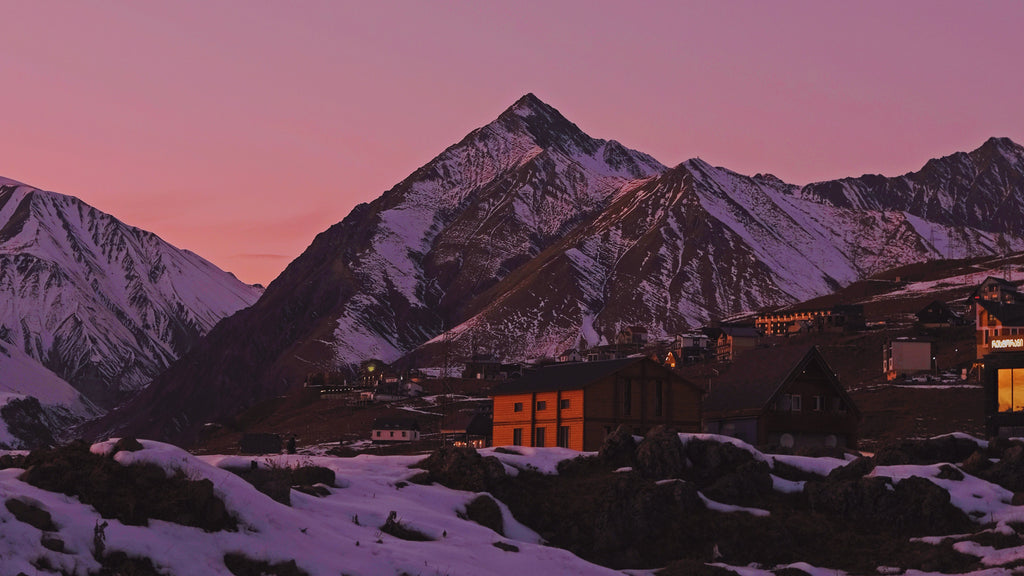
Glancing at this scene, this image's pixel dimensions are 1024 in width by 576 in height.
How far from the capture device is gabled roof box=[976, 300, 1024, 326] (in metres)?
187

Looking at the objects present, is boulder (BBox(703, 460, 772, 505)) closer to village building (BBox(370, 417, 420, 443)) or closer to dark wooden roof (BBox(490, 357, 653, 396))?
dark wooden roof (BBox(490, 357, 653, 396))

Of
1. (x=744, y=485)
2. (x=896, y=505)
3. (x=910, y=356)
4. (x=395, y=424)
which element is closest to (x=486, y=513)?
(x=744, y=485)

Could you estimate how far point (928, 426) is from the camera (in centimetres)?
13062

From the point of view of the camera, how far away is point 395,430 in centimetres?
18762

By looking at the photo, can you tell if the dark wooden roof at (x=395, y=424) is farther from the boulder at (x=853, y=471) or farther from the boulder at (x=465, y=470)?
the boulder at (x=853, y=471)

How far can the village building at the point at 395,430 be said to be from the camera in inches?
7299

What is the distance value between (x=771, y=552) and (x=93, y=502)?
25349 mm

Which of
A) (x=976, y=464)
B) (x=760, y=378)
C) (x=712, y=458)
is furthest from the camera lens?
(x=760, y=378)

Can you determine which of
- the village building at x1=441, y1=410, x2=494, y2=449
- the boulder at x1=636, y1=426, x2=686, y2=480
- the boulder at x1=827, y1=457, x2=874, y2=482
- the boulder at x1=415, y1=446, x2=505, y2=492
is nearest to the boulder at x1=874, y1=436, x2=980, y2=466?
the boulder at x1=827, y1=457, x2=874, y2=482

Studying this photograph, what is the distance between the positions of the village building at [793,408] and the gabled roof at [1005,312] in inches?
4179

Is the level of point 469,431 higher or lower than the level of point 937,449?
higher

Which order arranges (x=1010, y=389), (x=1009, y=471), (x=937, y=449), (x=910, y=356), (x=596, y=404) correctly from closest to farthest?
(x=1009, y=471) < (x=937, y=449) < (x=596, y=404) < (x=1010, y=389) < (x=910, y=356)

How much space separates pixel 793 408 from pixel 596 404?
13575 millimetres

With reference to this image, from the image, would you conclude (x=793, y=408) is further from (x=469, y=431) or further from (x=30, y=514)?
(x=469, y=431)
